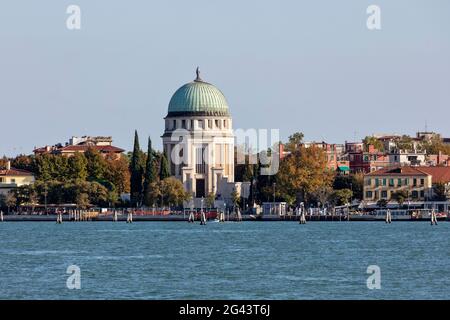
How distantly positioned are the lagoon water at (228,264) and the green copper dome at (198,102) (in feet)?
142

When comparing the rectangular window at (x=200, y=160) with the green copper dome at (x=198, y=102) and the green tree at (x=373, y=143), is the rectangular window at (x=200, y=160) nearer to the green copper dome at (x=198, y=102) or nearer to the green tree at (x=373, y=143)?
the green copper dome at (x=198, y=102)

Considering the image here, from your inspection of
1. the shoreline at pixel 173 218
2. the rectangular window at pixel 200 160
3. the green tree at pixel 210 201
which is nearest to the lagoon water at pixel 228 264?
the shoreline at pixel 173 218

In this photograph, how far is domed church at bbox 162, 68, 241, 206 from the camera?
122 meters

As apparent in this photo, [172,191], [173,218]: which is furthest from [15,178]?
[173,218]

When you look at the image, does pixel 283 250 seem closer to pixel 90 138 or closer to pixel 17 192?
pixel 17 192

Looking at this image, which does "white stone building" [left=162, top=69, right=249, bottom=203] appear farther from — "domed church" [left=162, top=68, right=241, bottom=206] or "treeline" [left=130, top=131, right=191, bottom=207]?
"treeline" [left=130, top=131, right=191, bottom=207]

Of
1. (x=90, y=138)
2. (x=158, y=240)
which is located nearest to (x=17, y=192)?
(x=90, y=138)

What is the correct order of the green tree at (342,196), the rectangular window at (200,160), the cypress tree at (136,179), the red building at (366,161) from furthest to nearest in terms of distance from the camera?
the red building at (366,161), the rectangular window at (200,160), the cypress tree at (136,179), the green tree at (342,196)

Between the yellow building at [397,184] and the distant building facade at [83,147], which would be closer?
the yellow building at [397,184]

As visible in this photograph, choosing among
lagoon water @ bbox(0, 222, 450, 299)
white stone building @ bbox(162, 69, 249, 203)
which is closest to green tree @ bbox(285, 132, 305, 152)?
white stone building @ bbox(162, 69, 249, 203)

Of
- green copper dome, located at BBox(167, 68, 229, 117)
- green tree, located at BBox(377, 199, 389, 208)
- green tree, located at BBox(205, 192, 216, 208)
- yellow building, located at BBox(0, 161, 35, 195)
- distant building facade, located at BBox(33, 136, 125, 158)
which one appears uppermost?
green copper dome, located at BBox(167, 68, 229, 117)

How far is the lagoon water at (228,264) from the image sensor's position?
4072cm

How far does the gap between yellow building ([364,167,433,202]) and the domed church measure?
450 inches
